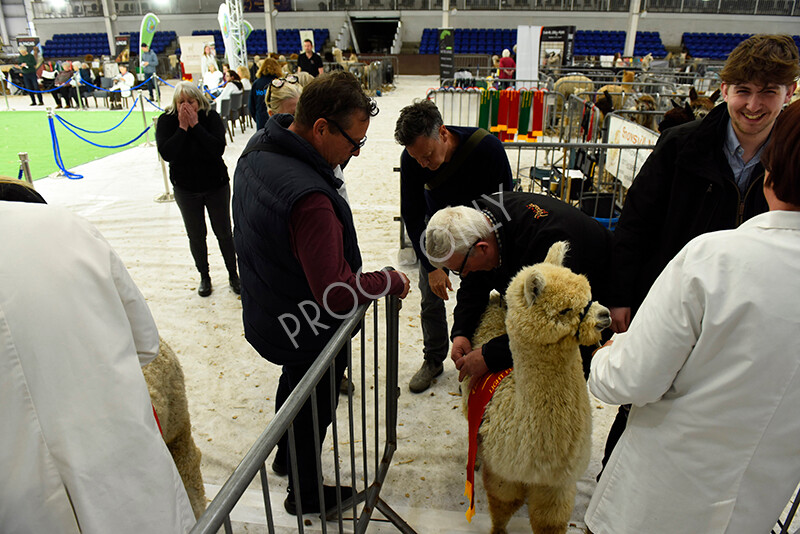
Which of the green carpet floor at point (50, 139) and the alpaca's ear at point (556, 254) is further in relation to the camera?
the green carpet floor at point (50, 139)

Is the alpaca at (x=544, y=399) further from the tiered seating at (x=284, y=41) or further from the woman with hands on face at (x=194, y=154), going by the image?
the tiered seating at (x=284, y=41)

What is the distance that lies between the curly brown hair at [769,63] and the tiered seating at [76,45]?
107 feet

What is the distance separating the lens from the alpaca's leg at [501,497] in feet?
6.30

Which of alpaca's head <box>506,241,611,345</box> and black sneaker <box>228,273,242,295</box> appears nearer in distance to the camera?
alpaca's head <box>506,241,611,345</box>

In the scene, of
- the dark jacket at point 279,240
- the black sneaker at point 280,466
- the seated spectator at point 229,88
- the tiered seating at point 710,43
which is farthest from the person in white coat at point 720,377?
the tiered seating at point 710,43

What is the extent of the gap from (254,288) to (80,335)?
912mm

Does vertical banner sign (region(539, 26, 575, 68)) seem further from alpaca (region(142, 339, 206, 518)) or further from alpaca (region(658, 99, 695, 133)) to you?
alpaca (region(142, 339, 206, 518))

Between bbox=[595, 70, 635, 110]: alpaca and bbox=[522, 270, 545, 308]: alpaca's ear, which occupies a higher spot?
bbox=[595, 70, 635, 110]: alpaca

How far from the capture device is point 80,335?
0.98 metres

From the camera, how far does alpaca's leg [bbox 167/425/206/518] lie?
1.93m

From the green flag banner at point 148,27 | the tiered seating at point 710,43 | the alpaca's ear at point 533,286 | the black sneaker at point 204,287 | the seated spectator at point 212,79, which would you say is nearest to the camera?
the alpaca's ear at point 533,286

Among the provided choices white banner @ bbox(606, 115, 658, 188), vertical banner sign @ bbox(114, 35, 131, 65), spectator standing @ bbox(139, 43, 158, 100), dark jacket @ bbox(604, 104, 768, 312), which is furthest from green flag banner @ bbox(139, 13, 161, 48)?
dark jacket @ bbox(604, 104, 768, 312)

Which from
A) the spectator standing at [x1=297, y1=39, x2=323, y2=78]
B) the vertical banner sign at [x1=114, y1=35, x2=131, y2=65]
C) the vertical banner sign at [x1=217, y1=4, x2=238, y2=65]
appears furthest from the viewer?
the vertical banner sign at [x1=114, y1=35, x2=131, y2=65]

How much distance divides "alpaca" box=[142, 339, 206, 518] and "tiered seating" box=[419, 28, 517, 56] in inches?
996
